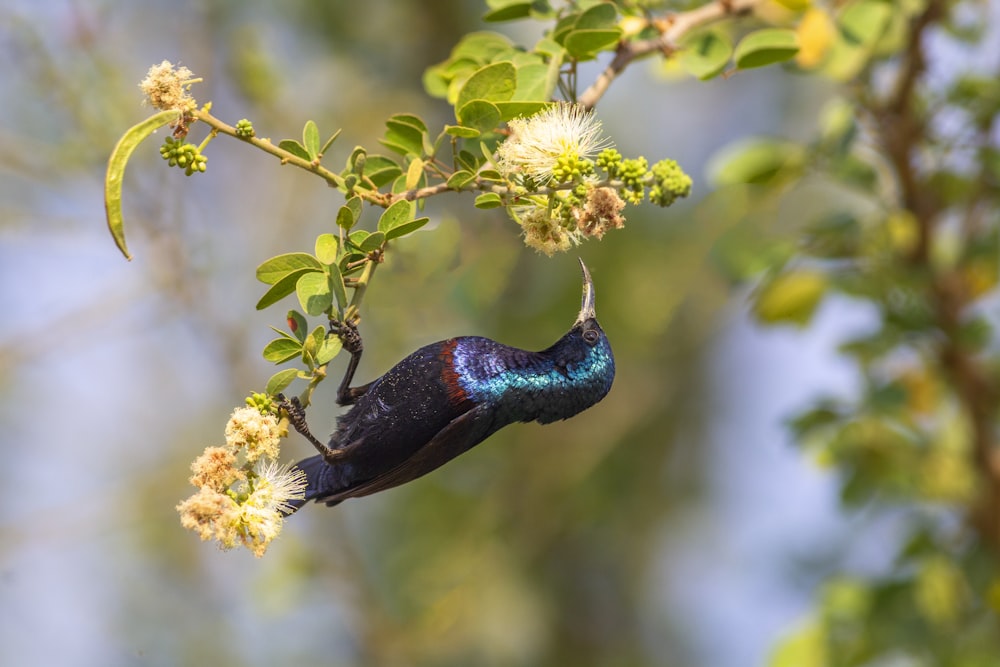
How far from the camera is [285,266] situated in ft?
5.06

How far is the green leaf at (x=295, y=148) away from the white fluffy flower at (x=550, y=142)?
11.3 inches

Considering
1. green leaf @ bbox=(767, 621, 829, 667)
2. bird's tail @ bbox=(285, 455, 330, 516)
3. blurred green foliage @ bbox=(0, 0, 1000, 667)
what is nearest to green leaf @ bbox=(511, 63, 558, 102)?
blurred green foliage @ bbox=(0, 0, 1000, 667)

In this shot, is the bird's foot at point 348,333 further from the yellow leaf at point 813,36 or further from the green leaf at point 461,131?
the yellow leaf at point 813,36

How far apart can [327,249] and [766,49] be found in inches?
41.4

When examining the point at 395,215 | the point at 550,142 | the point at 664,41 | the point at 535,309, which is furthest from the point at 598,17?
the point at 535,309

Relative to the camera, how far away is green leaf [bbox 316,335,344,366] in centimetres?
153

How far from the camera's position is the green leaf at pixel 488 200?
5.26ft

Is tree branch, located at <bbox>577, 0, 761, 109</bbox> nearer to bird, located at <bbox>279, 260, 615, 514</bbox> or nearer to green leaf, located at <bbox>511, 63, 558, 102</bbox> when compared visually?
green leaf, located at <bbox>511, 63, 558, 102</bbox>

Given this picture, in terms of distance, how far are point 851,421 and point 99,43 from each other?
262cm

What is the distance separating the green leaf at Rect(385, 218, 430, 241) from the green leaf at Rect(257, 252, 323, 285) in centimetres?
11

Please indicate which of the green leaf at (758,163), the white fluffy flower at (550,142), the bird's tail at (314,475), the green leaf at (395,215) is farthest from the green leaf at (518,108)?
the green leaf at (758,163)

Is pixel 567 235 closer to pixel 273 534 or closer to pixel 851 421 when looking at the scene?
A: pixel 273 534

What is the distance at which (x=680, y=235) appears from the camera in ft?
15.4

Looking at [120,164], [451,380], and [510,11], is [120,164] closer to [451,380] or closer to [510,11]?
[451,380]
